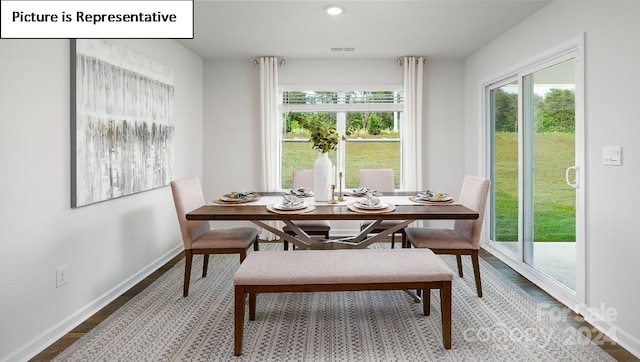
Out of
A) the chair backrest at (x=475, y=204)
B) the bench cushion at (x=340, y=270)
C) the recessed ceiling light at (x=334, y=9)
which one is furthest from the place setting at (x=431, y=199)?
the recessed ceiling light at (x=334, y=9)

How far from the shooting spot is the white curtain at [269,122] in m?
4.89

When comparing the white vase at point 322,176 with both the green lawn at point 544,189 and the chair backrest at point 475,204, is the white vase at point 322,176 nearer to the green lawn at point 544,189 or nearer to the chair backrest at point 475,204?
the chair backrest at point 475,204

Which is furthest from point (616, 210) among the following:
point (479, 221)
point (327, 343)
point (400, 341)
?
point (327, 343)

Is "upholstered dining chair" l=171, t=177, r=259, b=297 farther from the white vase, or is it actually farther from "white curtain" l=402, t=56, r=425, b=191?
"white curtain" l=402, t=56, r=425, b=191

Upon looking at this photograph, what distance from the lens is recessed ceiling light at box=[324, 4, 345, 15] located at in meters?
3.16

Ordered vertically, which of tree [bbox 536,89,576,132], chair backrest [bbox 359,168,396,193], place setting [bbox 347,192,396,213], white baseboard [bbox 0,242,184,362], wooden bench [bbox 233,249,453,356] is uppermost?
tree [bbox 536,89,576,132]

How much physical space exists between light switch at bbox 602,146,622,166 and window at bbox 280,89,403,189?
2861 millimetres

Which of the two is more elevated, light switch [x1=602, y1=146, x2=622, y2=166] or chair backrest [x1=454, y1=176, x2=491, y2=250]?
light switch [x1=602, y1=146, x2=622, y2=166]

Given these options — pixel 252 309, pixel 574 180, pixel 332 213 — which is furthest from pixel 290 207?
pixel 574 180

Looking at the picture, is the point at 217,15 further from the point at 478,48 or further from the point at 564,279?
the point at 564,279

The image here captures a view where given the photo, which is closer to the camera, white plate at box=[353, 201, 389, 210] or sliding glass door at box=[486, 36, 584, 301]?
white plate at box=[353, 201, 389, 210]

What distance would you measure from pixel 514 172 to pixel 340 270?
2.60 meters

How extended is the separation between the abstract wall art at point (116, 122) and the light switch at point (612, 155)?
3441mm

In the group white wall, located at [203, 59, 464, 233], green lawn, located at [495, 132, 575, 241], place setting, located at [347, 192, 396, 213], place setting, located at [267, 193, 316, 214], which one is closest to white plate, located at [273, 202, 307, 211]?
place setting, located at [267, 193, 316, 214]
